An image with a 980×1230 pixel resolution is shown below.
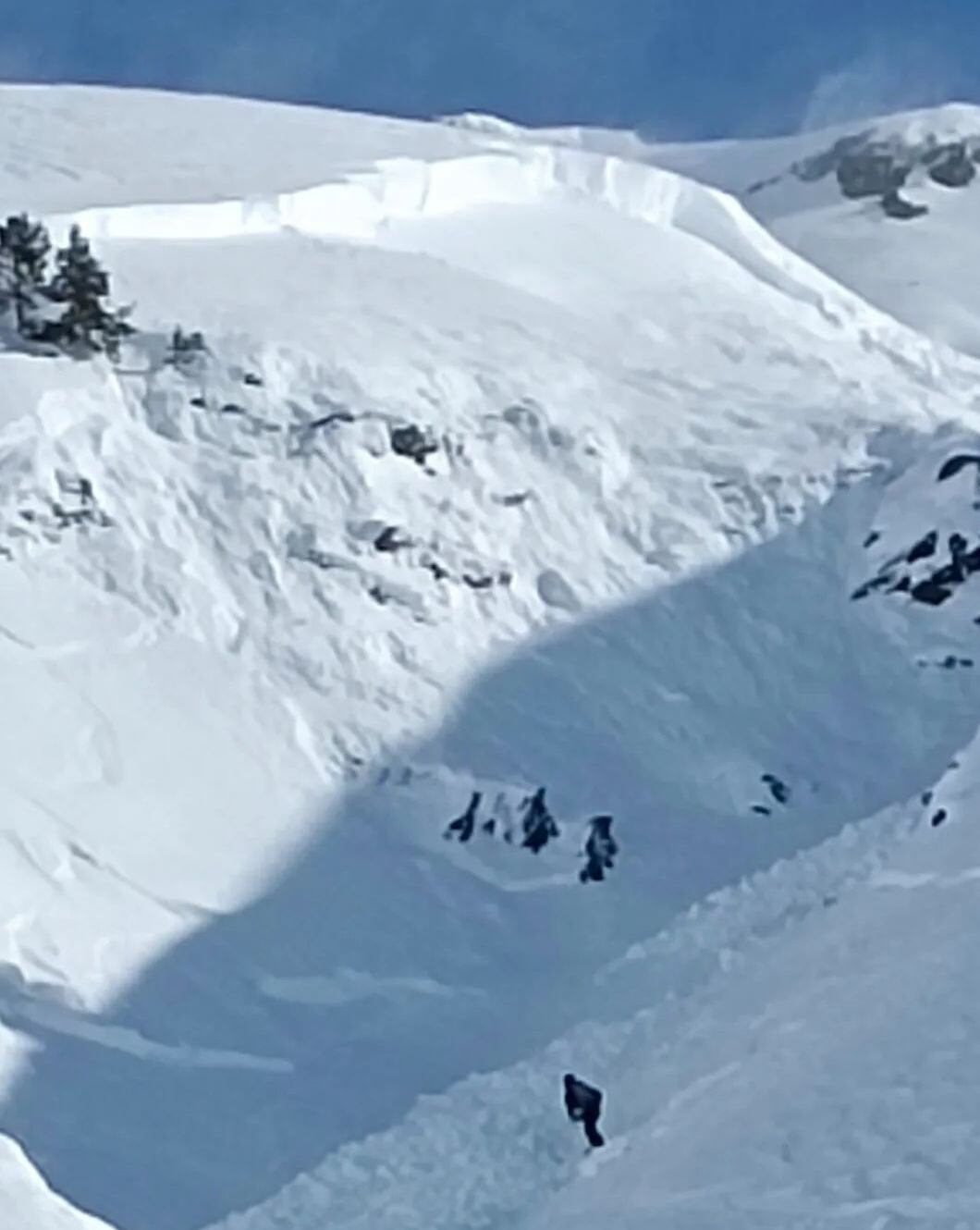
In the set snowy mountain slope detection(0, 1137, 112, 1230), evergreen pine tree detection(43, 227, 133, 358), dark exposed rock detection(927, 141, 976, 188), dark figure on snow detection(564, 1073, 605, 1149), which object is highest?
dark exposed rock detection(927, 141, 976, 188)

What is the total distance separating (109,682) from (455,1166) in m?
7.33

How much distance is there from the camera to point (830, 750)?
88.6ft

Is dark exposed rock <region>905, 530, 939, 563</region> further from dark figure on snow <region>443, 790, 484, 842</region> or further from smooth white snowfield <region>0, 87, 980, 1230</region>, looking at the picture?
dark figure on snow <region>443, 790, 484, 842</region>

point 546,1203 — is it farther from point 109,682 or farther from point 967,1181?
point 109,682

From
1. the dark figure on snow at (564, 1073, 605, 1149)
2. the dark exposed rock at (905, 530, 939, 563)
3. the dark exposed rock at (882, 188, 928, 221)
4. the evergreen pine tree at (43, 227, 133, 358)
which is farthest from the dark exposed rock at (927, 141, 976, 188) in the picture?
the dark figure on snow at (564, 1073, 605, 1149)

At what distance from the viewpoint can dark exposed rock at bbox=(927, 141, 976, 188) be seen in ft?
219

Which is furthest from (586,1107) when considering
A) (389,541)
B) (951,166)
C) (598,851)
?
(951,166)

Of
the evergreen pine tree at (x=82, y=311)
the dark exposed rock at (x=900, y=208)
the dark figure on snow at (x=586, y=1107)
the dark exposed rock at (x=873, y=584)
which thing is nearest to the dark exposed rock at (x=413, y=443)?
the evergreen pine tree at (x=82, y=311)

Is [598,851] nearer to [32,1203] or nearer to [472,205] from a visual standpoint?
[32,1203]

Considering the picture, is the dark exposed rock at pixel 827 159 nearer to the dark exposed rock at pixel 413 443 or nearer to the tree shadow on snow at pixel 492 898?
the tree shadow on snow at pixel 492 898

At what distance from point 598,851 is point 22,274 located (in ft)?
33.4

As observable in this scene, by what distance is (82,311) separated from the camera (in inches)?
1161

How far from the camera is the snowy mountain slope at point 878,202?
185 ft

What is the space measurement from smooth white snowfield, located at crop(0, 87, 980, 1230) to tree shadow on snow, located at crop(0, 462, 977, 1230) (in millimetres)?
45
